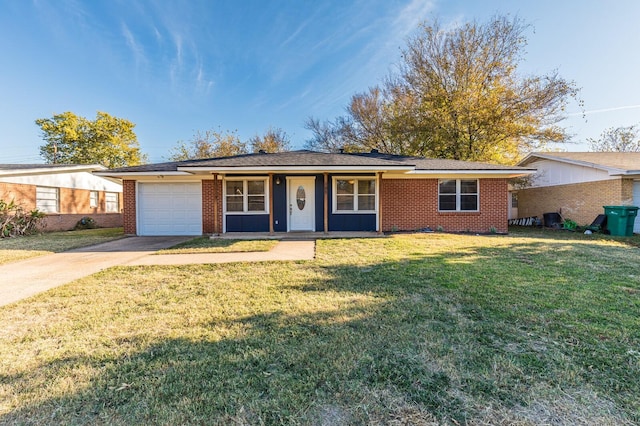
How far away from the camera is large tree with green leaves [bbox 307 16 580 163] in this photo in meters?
15.7

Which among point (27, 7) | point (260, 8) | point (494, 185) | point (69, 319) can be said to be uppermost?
point (260, 8)

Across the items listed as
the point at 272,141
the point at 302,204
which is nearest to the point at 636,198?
the point at 302,204

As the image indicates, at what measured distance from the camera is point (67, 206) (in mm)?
15031

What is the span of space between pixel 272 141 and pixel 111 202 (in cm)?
1435

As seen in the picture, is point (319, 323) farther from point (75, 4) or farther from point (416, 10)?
point (416, 10)

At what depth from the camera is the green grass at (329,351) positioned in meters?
1.85

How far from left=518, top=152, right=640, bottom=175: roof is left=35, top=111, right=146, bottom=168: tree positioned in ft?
117

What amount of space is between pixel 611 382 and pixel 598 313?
163 centimetres

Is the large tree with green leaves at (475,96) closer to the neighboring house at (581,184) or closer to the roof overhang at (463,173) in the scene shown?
the neighboring house at (581,184)

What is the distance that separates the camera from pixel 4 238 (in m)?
10.9

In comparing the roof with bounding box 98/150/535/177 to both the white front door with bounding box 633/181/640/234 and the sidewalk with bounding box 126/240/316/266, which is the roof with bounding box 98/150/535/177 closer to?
the sidewalk with bounding box 126/240/316/266

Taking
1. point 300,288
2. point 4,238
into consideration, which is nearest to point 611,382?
point 300,288

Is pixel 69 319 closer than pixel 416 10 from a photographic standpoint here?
Yes

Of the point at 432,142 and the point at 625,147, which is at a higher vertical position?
the point at 625,147
